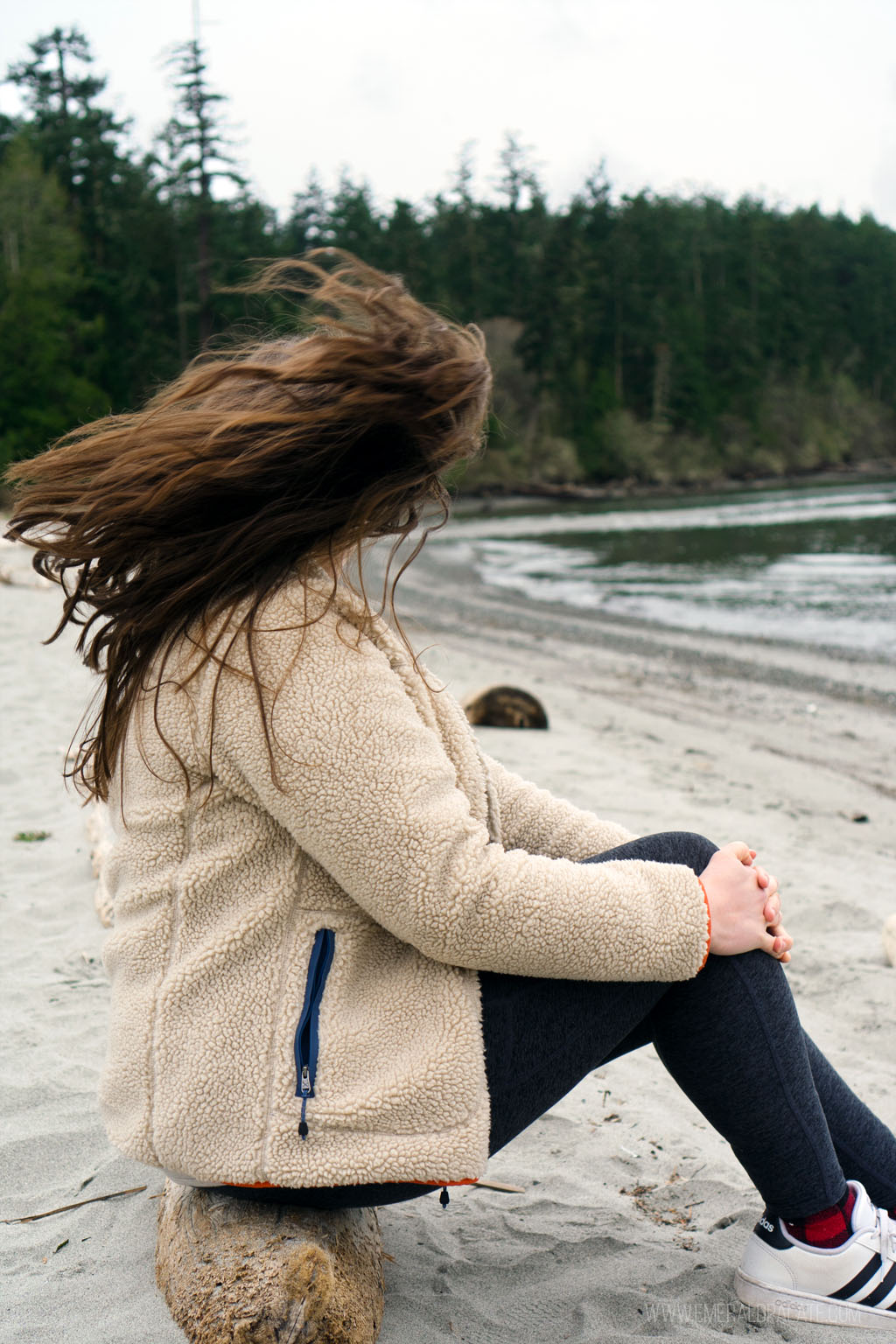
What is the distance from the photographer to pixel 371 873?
1379 millimetres

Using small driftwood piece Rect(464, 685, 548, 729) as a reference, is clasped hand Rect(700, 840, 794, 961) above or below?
above

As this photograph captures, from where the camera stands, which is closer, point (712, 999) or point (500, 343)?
point (712, 999)

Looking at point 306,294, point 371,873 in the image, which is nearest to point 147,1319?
point 371,873

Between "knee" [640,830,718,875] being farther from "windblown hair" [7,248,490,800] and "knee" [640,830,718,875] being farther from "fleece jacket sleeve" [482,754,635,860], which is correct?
"windblown hair" [7,248,490,800]

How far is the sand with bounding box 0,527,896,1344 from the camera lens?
1.74m

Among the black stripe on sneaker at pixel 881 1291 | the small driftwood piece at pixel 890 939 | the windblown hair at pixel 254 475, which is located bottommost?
the small driftwood piece at pixel 890 939

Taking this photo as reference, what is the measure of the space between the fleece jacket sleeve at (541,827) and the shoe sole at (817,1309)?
2.45 feet

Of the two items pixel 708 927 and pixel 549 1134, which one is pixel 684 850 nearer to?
pixel 708 927

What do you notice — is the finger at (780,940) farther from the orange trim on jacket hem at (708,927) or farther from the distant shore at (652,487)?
the distant shore at (652,487)

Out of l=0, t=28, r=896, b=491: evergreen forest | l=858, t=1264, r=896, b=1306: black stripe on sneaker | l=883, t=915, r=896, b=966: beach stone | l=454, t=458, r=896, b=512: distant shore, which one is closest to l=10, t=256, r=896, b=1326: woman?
l=858, t=1264, r=896, b=1306: black stripe on sneaker

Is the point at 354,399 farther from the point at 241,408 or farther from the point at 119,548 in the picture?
the point at 119,548

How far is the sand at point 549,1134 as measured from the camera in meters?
1.74

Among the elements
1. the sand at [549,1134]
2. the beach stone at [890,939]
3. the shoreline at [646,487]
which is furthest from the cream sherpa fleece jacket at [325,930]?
the shoreline at [646,487]

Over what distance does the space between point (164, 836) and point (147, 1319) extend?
0.78 m
